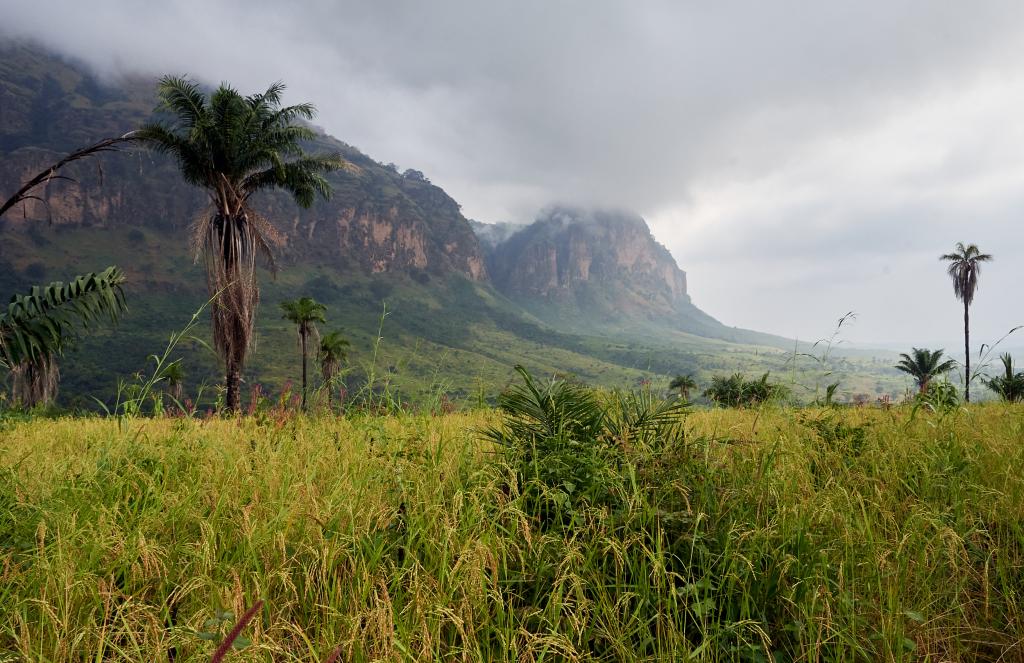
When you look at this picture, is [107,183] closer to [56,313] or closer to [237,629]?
[56,313]

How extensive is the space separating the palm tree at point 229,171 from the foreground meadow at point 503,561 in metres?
11.5

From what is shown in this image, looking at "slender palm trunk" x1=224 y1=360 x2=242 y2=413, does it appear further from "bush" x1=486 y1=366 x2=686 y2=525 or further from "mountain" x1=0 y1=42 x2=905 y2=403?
"mountain" x1=0 y1=42 x2=905 y2=403

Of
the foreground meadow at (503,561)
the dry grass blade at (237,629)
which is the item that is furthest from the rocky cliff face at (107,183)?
the dry grass blade at (237,629)

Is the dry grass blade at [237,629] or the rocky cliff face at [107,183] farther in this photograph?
the rocky cliff face at [107,183]

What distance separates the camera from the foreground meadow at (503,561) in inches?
68.9

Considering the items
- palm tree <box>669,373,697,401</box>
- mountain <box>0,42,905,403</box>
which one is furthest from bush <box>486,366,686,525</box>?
mountain <box>0,42,905,403</box>

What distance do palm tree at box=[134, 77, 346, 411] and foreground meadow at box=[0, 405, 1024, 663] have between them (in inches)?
452

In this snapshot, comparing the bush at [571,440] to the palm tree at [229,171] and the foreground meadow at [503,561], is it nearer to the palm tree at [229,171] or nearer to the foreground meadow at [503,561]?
the foreground meadow at [503,561]

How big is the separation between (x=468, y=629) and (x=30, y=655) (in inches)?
60.1

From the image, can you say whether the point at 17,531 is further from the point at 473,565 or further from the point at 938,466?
the point at 938,466

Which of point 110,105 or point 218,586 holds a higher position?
point 110,105

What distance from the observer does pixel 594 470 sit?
2625mm

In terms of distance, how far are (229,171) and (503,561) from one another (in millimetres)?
16297

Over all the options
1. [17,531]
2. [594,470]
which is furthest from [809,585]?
[17,531]
